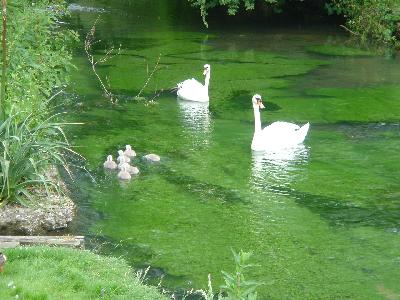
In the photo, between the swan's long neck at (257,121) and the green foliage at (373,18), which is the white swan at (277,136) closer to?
the swan's long neck at (257,121)

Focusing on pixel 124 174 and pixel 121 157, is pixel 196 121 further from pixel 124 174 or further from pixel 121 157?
pixel 124 174

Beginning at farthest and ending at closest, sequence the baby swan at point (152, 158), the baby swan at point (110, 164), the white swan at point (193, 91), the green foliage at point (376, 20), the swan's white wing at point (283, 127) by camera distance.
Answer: the green foliage at point (376, 20) < the white swan at point (193, 91) < the swan's white wing at point (283, 127) < the baby swan at point (152, 158) < the baby swan at point (110, 164)

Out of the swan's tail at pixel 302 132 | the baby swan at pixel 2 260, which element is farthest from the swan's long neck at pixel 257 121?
the baby swan at pixel 2 260

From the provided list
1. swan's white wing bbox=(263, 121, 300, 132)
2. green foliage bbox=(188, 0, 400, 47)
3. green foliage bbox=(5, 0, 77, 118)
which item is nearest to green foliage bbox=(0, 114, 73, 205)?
green foliage bbox=(5, 0, 77, 118)

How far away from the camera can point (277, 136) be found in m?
12.0

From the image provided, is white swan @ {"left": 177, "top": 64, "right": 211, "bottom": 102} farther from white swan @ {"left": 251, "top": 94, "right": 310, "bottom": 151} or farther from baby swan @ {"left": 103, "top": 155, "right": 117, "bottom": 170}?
baby swan @ {"left": 103, "top": 155, "right": 117, "bottom": 170}

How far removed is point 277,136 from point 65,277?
6.10 m

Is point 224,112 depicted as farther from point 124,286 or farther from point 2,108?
point 124,286

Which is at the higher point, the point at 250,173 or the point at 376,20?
the point at 376,20

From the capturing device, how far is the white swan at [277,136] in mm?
11867

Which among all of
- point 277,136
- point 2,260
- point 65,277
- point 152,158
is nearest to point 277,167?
point 277,136

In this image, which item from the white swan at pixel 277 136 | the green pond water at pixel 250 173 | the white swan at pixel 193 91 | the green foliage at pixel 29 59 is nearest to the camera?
the green pond water at pixel 250 173

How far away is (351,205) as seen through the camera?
968 centimetres

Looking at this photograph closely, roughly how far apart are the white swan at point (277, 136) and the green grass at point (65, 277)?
16.6 ft
